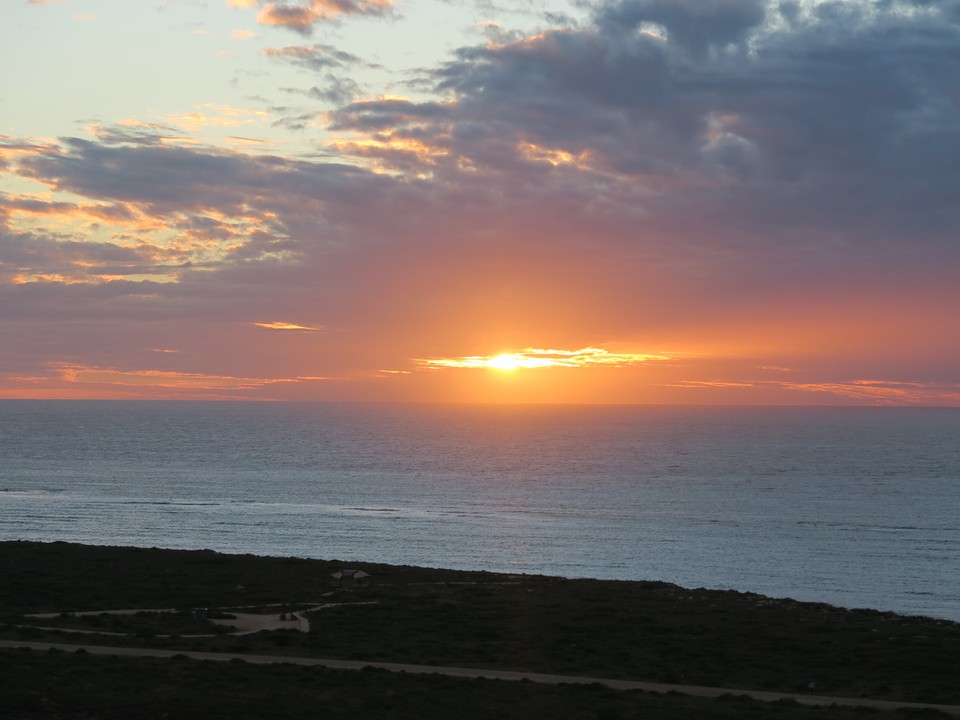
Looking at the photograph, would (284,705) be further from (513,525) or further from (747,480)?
(747,480)

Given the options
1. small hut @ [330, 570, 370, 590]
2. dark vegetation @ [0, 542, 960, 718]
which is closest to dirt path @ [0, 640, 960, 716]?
dark vegetation @ [0, 542, 960, 718]

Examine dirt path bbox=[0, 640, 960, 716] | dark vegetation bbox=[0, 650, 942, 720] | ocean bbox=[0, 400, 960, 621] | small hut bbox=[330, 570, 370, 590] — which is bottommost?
ocean bbox=[0, 400, 960, 621]

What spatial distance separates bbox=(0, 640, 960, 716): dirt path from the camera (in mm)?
31672

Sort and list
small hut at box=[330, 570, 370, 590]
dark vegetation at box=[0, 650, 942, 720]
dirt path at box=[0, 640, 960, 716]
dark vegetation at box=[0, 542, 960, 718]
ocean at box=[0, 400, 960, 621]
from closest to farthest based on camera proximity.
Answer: dark vegetation at box=[0, 650, 942, 720]
dark vegetation at box=[0, 542, 960, 718]
dirt path at box=[0, 640, 960, 716]
small hut at box=[330, 570, 370, 590]
ocean at box=[0, 400, 960, 621]

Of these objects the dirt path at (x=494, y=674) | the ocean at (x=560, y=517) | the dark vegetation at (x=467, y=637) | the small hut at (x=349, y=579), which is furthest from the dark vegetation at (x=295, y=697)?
the ocean at (x=560, y=517)

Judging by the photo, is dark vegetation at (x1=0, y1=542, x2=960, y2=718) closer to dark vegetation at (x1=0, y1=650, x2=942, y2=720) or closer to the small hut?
dark vegetation at (x1=0, y1=650, x2=942, y2=720)

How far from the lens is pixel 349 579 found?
182 ft

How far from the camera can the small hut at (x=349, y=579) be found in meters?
55.2

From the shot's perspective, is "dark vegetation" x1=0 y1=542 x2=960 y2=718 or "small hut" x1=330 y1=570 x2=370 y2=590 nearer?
"dark vegetation" x1=0 y1=542 x2=960 y2=718

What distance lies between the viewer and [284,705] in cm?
2773

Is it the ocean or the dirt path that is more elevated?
the dirt path

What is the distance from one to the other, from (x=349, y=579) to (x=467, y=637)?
15229 mm

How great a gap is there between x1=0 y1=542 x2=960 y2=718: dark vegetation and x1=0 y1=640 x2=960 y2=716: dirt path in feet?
3.35

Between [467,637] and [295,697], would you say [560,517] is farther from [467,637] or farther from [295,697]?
[295,697]
